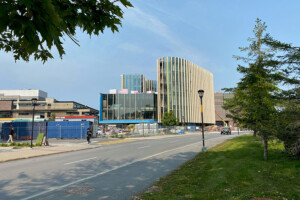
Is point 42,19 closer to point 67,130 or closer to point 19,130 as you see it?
point 67,130

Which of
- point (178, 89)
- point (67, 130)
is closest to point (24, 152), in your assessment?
point (67, 130)

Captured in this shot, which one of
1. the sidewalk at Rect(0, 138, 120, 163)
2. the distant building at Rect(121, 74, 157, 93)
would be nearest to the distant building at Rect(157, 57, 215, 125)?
the distant building at Rect(121, 74, 157, 93)

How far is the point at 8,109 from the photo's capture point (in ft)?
334

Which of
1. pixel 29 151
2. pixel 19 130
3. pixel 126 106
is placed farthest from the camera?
pixel 126 106

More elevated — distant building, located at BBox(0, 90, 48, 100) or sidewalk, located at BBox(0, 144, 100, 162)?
distant building, located at BBox(0, 90, 48, 100)

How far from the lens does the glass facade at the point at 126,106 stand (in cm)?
8094

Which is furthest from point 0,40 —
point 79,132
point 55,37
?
point 79,132

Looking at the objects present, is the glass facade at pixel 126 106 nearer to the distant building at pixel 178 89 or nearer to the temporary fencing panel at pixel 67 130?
the distant building at pixel 178 89

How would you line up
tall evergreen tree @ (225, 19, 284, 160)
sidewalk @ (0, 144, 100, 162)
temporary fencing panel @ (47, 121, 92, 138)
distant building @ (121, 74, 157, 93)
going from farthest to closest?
distant building @ (121, 74, 157, 93) → temporary fencing panel @ (47, 121, 92, 138) → sidewalk @ (0, 144, 100, 162) → tall evergreen tree @ (225, 19, 284, 160)

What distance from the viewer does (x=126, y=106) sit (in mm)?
81562

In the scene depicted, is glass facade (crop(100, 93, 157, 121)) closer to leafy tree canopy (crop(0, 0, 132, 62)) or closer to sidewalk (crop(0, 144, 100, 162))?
sidewalk (crop(0, 144, 100, 162))

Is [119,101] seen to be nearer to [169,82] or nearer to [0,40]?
[169,82]

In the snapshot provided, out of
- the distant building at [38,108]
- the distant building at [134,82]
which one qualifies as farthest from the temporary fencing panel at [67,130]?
the distant building at [134,82]

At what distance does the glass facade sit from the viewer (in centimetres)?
8094
